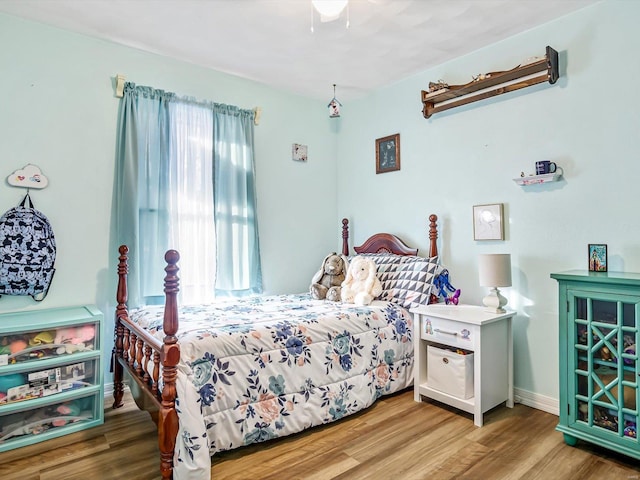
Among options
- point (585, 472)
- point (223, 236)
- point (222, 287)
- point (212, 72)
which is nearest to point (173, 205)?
point (223, 236)

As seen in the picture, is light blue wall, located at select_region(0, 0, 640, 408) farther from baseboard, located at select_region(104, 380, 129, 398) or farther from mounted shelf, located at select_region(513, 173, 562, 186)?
baseboard, located at select_region(104, 380, 129, 398)

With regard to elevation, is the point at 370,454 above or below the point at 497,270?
below

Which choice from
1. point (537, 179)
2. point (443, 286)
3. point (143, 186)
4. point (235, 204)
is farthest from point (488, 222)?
point (143, 186)

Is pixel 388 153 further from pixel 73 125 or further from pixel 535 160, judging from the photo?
pixel 73 125

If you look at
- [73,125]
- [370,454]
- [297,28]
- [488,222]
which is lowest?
[370,454]

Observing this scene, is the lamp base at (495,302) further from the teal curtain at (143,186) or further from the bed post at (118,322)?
the bed post at (118,322)

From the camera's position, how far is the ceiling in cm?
240

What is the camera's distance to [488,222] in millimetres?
2916

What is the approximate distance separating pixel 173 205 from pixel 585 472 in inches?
125

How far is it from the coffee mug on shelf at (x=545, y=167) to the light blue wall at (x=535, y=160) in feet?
0.21

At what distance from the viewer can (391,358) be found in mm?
2787

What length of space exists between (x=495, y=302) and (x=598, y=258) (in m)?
0.66

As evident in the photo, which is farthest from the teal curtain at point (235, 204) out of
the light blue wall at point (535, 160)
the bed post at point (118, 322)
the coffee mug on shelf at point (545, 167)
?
the coffee mug on shelf at point (545, 167)

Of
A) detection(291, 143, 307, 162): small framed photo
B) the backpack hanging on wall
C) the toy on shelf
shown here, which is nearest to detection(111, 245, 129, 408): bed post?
the backpack hanging on wall
